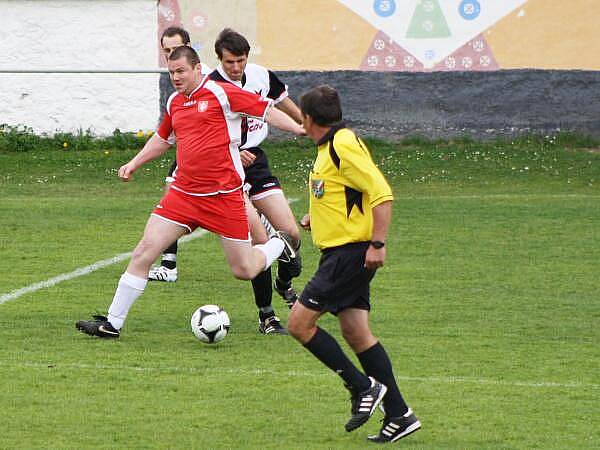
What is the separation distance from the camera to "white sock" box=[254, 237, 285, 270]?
8.62 metres

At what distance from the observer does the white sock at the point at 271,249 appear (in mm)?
8625

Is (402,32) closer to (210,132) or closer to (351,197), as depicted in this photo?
(210,132)

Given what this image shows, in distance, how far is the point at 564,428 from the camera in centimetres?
630

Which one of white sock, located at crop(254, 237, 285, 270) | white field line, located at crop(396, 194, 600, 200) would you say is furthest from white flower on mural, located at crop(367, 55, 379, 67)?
white sock, located at crop(254, 237, 285, 270)

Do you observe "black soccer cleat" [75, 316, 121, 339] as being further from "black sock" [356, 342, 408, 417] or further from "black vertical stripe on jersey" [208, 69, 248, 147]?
"black sock" [356, 342, 408, 417]

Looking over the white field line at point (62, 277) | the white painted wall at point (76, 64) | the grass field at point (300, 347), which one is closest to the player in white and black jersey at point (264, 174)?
the grass field at point (300, 347)

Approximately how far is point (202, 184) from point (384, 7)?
12.7 meters

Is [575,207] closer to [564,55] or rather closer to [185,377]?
[564,55]

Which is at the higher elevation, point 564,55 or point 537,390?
point 537,390

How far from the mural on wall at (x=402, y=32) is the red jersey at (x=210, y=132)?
1240cm

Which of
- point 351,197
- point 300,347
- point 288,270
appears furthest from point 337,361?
point 288,270

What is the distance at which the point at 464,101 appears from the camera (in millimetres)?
20750

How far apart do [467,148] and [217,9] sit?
457cm

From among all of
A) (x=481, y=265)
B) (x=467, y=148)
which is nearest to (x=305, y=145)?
(x=467, y=148)
